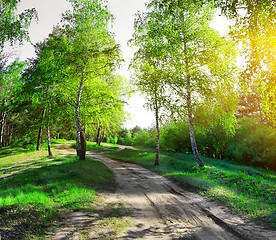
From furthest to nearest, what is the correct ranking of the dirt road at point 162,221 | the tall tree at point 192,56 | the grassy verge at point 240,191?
the tall tree at point 192,56 < the grassy verge at point 240,191 < the dirt road at point 162,221

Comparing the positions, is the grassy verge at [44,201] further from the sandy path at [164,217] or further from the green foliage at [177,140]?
the green foliage at [177,140]

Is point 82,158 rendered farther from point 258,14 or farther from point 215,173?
point 258,14

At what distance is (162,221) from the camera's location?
564 cm

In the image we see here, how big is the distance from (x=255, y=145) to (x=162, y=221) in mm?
16618

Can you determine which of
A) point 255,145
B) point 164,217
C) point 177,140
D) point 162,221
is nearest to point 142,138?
point 177,140

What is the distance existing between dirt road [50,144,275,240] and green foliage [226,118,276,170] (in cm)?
1313

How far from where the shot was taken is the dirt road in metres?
4.75

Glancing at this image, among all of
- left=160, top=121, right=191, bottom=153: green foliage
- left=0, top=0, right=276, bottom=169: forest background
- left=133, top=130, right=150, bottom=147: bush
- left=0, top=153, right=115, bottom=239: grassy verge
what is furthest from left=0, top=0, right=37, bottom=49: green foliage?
left=133, top=130, right=150, bottom=147: bush

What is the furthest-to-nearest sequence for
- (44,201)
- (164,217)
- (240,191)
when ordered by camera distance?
(240,191) → (44,201) → (164,217)

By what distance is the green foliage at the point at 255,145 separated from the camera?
56.7 ft

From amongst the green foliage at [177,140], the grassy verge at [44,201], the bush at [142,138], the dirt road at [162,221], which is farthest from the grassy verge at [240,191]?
the bush at [142,138]

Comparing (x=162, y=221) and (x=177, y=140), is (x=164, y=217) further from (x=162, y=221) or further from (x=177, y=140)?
(x=177, y=140)

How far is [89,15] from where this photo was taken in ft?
50.3

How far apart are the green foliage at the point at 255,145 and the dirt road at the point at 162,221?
43.1ft
